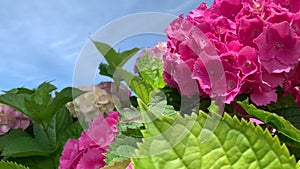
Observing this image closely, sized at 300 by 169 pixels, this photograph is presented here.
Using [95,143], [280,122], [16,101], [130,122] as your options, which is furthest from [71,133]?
[280,122]

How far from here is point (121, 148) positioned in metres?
0.90

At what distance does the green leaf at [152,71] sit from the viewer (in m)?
1.12

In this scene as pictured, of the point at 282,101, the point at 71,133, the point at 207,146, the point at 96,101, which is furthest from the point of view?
the point at 71,133

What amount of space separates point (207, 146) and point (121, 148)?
1.47 ft

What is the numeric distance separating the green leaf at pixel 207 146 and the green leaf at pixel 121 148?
16.2 inches

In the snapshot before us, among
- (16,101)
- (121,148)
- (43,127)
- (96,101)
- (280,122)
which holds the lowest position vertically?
(280,122)

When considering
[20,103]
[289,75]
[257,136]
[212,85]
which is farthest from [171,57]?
[20,103]

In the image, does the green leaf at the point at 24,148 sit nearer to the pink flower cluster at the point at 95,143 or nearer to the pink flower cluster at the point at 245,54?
the pink flower cluster at the point at 95,143

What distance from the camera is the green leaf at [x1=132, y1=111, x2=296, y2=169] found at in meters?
0.46

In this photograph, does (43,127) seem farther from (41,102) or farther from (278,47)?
(278,47)

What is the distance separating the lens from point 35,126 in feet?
6.46

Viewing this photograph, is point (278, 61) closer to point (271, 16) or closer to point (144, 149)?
point (271, 16)

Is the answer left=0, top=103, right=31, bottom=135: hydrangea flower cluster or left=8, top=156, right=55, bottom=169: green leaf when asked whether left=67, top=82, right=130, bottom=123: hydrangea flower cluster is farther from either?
left=0, top=103, right=31, bottom=135: hydrangea flower cluster

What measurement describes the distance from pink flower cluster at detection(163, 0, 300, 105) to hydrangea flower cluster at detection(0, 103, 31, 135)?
4.19 ft
